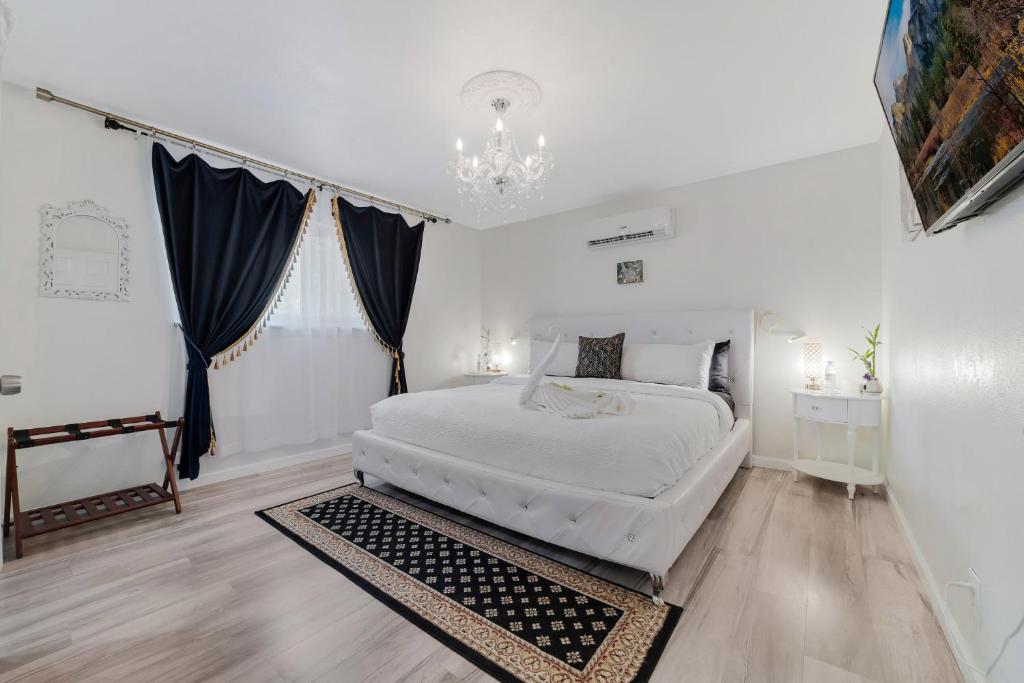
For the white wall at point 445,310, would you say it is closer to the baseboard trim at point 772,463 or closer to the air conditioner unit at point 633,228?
the air conditioner unit at point 633,228

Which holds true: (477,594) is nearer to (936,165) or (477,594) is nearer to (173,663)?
(173,663)

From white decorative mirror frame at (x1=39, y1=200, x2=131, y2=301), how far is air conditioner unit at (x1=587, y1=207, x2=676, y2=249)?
369 cm

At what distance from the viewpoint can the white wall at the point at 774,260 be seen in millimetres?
3027

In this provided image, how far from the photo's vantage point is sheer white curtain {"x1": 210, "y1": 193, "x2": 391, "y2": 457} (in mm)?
3176

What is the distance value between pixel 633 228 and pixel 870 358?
6.85 feet

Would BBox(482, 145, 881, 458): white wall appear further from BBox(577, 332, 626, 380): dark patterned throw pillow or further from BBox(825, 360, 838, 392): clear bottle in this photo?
BBox(577, 332, 626, 380): dark patterned throw pillow

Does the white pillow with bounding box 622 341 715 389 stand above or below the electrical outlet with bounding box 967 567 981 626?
above

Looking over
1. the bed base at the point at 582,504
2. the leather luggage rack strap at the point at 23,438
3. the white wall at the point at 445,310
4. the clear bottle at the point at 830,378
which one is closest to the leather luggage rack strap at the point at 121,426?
the leather luggage rack strap at the point at 23,438

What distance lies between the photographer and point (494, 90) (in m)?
2.28

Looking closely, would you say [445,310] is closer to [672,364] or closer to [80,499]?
[672,364]

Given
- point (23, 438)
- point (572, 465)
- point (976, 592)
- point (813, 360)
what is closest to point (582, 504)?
point (572, 465)

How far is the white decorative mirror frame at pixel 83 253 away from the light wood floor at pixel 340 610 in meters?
1.40

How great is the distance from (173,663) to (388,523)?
3.48 ft

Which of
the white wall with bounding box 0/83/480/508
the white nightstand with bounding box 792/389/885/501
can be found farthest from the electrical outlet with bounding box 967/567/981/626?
the white wall with bounding box 0/83/480/508
